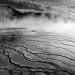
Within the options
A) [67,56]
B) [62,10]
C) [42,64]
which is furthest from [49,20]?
[42,64]

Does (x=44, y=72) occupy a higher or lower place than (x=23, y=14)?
lower

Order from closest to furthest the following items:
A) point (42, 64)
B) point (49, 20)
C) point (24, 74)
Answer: point (24, 74), point (42, 64), point (49, 20)

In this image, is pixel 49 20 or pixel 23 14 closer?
pixel 23 14

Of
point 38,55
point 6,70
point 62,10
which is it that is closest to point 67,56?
point 38,55

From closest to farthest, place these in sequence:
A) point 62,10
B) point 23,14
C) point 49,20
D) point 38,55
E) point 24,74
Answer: point 24,74 → point 38,55 → point 23,14 → point 49,20 → point 62,10

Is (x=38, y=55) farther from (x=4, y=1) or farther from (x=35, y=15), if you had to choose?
(x=4, y=1)

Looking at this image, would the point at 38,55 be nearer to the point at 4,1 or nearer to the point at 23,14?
the point at 23,14

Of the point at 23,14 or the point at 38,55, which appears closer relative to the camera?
the point at 38,55

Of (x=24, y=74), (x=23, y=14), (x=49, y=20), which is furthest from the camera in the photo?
(x=49, y=20)

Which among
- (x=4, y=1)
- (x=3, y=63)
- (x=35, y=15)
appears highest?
(x=4, y=1)
